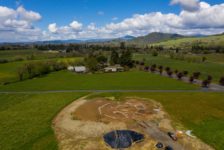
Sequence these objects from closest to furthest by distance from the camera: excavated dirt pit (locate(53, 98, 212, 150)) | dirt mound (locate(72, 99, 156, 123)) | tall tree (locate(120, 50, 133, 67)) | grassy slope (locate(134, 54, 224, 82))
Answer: excavated dirt pit (locate(53, 98, 212, 150)) → dirt mound (locate(72, 99, 156, 123)) → grassy slope (locate(134, 54, 224, 82)) → tall tree (locate(120, 50, 133, 67))

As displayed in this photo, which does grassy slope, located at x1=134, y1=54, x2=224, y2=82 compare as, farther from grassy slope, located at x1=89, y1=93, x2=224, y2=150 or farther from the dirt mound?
the dirt mound

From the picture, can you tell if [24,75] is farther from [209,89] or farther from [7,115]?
[209,89]

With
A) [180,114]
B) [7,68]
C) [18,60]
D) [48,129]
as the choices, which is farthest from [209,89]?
[18,60]

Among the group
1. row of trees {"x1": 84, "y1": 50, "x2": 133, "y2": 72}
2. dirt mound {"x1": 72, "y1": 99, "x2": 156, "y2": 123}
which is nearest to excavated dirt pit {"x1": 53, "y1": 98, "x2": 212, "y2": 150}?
dirt mound {"x1": 72, "y1": 99, "x2": 156, "y2": 123}

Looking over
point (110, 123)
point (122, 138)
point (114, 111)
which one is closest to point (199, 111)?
point (114, 111)

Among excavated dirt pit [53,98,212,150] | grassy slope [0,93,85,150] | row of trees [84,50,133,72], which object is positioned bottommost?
grassy slope [0,93,85,150]

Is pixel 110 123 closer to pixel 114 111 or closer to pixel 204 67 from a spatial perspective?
pixel 114 111

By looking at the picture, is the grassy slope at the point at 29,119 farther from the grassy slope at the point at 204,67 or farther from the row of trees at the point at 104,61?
the grassy slope at the point at 204,67
